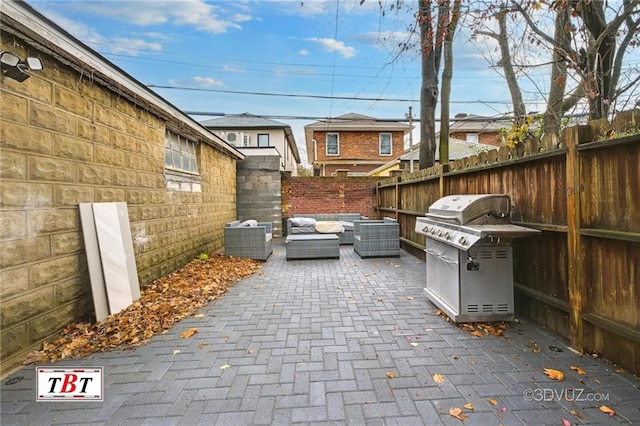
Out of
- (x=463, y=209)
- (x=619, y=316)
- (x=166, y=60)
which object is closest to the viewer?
(x=619, y=316)

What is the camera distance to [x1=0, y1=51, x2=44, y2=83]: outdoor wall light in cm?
224

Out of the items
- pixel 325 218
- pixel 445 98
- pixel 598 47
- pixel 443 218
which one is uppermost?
pixel 445 98

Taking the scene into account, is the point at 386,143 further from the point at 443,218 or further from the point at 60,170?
the point at 60,170

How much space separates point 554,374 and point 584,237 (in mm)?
1140

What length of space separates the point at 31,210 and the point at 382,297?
153 inches

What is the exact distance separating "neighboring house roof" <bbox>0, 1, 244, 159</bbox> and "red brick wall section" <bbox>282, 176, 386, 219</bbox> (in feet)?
21.0

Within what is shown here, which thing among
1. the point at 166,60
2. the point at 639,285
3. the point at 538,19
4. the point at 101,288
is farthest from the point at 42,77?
the point at 166,60

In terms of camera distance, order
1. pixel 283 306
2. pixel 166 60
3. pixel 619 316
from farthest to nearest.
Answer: pixel 166 60
pixel 283 306
pixel 619 316

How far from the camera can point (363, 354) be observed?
253cm

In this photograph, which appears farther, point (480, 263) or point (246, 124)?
point (246, 124)

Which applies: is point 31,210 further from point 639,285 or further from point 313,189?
point 313,189

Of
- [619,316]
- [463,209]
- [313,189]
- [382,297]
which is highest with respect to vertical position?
[313,189]

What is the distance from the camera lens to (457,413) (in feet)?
5.82

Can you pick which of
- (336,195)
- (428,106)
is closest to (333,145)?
(336,195)
